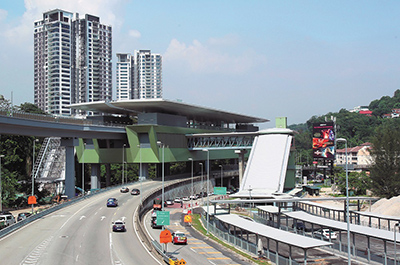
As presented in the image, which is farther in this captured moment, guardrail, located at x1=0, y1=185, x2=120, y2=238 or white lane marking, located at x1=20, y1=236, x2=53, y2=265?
guardrail, located at x1=0, y1=185, x2=120, y2=238

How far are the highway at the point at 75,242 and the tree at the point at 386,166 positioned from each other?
52.8m

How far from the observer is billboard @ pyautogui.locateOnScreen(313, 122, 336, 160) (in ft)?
393

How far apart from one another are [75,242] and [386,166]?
66780 mm

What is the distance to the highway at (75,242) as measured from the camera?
108 ft

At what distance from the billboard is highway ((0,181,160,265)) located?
78.7 meters

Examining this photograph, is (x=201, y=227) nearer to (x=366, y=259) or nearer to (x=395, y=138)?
(x=366, y=259)

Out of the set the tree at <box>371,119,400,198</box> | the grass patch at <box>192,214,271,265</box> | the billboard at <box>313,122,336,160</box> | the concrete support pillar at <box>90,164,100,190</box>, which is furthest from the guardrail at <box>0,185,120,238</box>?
the billboard at <box>313,122,336,160</box>

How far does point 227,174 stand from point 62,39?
11668 centimetres

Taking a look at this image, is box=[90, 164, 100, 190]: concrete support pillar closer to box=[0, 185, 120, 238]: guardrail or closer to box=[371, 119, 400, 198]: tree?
box=[0, 185, 120, 238]: guardrail

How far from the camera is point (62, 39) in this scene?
639ft

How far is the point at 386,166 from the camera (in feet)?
272

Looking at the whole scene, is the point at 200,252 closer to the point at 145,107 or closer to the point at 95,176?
the point at 145,107

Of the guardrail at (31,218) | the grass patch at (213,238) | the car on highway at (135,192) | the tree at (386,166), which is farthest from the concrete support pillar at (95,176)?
the tree at (386,166)

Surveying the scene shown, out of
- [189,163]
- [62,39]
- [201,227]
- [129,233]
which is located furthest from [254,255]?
[62,39]
